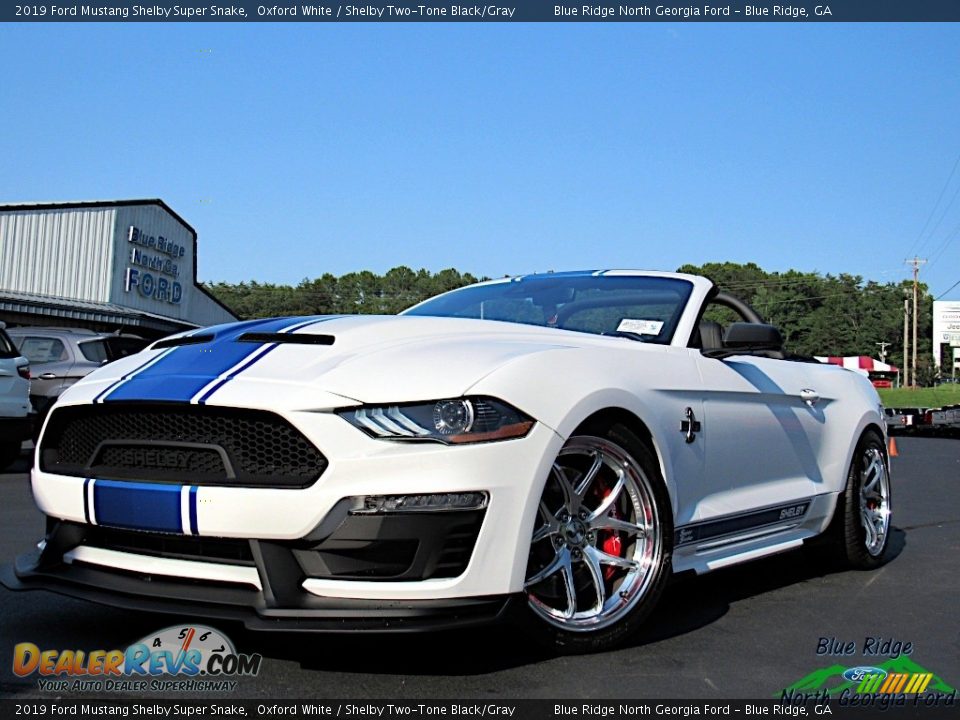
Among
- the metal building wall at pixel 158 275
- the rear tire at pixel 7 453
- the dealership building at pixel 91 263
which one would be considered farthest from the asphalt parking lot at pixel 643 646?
the metal building wall at pixel 158 275

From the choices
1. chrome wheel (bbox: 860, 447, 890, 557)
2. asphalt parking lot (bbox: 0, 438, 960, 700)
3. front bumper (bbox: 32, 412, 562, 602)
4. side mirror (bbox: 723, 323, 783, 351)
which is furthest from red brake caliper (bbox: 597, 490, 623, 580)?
chrome wheel (bbox: 860, 447, 890, 557)

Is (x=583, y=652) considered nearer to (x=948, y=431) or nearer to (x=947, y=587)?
(x=947, y=587)

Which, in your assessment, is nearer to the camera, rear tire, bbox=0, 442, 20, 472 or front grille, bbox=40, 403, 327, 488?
front grille, bbox=40, 403, 327, 488

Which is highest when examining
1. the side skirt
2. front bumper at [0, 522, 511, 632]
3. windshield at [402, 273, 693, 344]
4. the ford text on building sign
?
the ford text on building sign

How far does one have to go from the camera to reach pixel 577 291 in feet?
16.1

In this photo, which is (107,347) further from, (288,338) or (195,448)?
(195,448)

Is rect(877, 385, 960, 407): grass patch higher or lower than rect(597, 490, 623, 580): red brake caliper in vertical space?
lower

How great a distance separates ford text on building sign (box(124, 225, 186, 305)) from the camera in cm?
3638

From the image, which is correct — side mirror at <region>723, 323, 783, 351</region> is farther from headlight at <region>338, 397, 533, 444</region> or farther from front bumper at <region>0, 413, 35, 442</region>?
front bumper at <region>0, 413, 35, 442</region>

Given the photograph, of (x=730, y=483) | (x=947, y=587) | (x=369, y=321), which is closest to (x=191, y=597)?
(x=369, y=321)

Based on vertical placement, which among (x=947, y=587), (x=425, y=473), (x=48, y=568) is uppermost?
(x=425, y=473)

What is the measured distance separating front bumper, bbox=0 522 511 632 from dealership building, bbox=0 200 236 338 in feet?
91.9

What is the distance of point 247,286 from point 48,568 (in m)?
89.5

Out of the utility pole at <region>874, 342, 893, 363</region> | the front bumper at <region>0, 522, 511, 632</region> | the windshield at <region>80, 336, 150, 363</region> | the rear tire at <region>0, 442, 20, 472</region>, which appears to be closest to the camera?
the front bumper at <region>0, 522, 511, 632</region>
